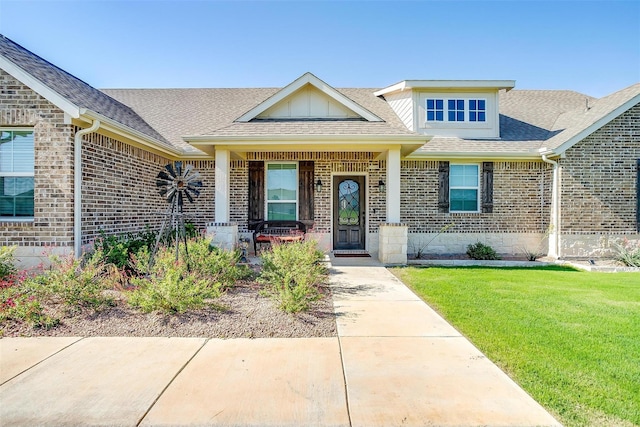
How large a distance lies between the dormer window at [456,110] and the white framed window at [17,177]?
36.4 feet

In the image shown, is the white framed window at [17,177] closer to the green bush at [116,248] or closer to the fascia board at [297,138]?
the green bush at [116,248]

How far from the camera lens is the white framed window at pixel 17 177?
273 inches

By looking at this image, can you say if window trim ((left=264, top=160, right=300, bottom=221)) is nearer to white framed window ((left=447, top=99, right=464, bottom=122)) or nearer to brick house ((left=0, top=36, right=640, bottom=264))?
brick house ((left=0, top=36, right=640, bottom=264))

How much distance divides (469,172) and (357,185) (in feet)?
12.0

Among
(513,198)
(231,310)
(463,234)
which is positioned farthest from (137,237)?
(513,198)

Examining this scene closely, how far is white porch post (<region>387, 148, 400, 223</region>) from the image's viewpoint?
362 inches

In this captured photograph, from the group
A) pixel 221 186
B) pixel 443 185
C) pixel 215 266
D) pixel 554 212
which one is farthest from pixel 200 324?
pixel 554 212

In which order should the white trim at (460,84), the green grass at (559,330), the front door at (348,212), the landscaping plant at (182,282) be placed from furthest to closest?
1. the white trim at (460,84)
2. the front door at (348,212)
3. the landscaping plant at (182,282)
4. the green grass at (559,330)

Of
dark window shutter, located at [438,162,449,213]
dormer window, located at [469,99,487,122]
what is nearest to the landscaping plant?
dark window shutter, located at [438,162,449,213]

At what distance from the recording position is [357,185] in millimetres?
11359

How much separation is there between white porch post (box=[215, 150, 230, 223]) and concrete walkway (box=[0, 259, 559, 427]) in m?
5.38

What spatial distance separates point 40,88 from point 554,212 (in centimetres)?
1350

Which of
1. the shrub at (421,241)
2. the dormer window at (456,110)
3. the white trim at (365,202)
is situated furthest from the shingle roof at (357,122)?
the shrub at (421,241)

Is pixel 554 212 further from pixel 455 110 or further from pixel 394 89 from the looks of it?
pixel 394 89
